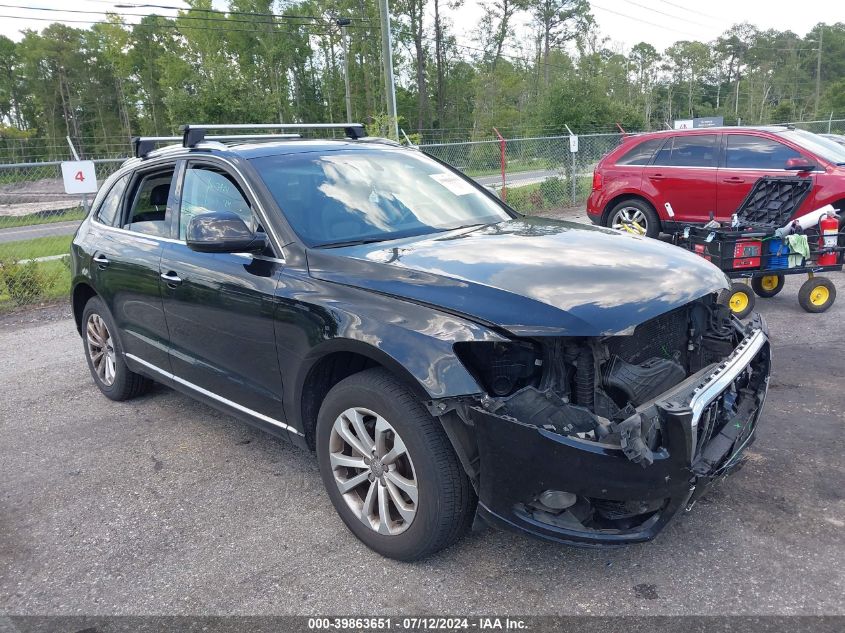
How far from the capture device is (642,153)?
10.0 metres

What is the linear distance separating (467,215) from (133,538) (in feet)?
8.11

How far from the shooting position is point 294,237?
336 centimetres

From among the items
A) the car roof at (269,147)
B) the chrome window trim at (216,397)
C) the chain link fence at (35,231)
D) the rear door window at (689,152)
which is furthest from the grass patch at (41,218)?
the rear door window at (689,152)

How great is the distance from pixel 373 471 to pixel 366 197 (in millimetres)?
1565

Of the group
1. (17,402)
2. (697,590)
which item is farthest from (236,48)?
(697,590)

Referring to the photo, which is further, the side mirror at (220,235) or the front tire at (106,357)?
the front tire at (106,357)

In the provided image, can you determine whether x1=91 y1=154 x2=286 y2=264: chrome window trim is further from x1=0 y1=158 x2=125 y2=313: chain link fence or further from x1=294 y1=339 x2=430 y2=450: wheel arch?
x1=0 y1=158 x2=125 y2=313: chain link fence

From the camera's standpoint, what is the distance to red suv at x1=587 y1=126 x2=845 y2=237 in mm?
8367

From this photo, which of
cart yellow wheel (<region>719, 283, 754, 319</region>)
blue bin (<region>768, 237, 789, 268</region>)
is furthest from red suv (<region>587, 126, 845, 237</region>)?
cart yellow wheel (<region>719, 283, 754, 319</region>)

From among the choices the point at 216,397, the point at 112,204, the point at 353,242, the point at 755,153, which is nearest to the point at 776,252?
the point at 755,153

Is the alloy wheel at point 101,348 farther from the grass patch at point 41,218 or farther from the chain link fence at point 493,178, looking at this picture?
the grass patch at point 41,218

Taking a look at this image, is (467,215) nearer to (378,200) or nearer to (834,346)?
(378,200)

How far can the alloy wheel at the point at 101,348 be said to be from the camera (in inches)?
200

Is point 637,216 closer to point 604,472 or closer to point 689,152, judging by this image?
point 689,152
